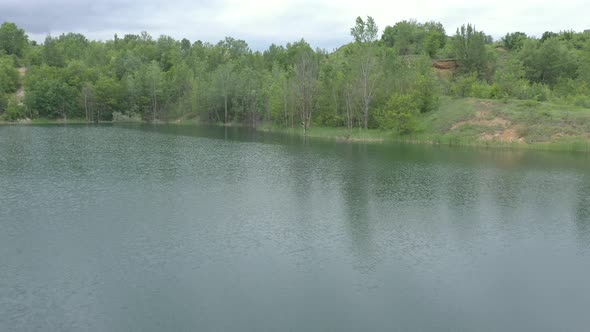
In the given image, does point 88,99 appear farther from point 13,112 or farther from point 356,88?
point 356,88

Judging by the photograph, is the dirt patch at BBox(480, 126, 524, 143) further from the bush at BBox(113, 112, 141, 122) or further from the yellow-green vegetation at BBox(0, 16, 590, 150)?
the bush at BBox(113, 112, 141, 122)

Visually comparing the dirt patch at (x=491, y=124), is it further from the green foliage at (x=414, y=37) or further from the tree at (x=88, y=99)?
the tree at (x=88, y=99)

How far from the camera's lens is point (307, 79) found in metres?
95.5

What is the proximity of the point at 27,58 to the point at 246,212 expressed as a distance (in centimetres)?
15960

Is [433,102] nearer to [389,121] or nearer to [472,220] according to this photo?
[389,121]

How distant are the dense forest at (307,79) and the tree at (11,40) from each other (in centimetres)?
35

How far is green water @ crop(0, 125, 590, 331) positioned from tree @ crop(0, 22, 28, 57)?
14814 centimetres

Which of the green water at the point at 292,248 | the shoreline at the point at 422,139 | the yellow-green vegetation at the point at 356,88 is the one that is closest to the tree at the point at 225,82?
the yellow-green vegetation at the point at 356,88

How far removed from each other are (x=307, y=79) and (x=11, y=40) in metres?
132

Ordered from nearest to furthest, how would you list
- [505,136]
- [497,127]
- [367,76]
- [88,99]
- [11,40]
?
1. [505,136]
2. [497,127]
3. [367,76]
4. [88,99]
5. [11,40]

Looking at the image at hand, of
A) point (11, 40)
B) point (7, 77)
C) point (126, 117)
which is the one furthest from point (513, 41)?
point (11, 40)

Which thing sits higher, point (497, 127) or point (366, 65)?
point (366, 65)

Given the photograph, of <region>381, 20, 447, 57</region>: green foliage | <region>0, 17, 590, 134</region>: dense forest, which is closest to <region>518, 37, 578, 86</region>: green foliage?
<region>0, 17, 590, 134</region>: dense forest

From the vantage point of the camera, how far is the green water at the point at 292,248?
65.2 ft
